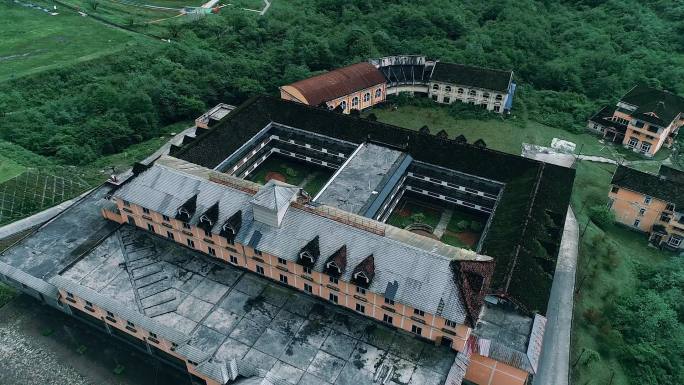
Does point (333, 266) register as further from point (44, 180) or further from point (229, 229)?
point (44, 180)

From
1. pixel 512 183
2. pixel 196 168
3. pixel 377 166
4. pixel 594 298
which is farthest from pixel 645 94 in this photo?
pixel 196 168

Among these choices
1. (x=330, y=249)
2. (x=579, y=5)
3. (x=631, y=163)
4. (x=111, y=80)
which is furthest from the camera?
(x=579, y=5)

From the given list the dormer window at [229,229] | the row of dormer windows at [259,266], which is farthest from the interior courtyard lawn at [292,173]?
the dormer window at [229,229]

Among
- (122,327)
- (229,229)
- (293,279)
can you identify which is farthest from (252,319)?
(122,327)

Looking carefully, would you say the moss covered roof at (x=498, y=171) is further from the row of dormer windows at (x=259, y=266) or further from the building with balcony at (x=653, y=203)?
the building with balcony at (x=653, y=203)

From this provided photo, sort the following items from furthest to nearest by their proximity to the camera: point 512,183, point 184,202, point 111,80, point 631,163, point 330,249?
1. point 111,80
2. point 631,163
3. point 512,183
4. point 184,202
5. point 330,249

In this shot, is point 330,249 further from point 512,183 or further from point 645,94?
point 645,94

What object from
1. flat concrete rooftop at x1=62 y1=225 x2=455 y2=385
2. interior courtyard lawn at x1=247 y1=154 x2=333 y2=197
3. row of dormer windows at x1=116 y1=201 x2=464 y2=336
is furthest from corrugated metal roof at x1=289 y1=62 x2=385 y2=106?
flat concrete rooftop at x1=62 y1=225 x2=455 y2=385
